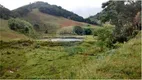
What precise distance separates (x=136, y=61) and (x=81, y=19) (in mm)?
116841

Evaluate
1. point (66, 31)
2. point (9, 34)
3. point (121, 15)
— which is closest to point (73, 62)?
point (121, 15)

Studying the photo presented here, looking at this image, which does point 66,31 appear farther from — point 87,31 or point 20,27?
point 20,27

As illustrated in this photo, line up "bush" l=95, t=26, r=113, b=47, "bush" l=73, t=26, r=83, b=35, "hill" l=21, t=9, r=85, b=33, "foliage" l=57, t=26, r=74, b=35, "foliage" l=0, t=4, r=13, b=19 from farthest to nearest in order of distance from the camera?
"hill" l=21, t=9, r=85, b=33, "foliage" l=57, t=26, r=74, b=35, "bush" l=73, t=26, r=83, b=35, "foliage" l=0, t=4, r=13, b=19, "bush" l=95, t=26, r=113, b=47

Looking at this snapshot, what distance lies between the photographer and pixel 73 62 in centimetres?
3291

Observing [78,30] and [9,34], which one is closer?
[9,34]

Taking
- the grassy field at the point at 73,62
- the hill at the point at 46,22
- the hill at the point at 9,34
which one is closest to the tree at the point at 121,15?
the grassy field at the point at 73,62

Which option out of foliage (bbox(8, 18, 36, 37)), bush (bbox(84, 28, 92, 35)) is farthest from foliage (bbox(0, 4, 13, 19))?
bush (bbox(84, 28, 92, 35))

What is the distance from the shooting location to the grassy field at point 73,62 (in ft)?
35.2

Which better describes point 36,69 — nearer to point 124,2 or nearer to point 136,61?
point 124,2

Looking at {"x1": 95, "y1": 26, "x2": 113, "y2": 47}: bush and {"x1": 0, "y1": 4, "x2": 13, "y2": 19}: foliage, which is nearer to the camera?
{"x1": 95, "y1": 26, "x2": 113, "y2": 47}: bush

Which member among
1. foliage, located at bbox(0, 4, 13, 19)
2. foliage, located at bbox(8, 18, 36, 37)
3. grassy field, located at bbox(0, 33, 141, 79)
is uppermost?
foliage, located at bbox(0, 4, 13, 19)

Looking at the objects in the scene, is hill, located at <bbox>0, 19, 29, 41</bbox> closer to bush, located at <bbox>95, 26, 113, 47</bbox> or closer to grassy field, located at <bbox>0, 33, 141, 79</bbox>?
grassy field, located at <bbox>0, 33, 141, 79</bbox>

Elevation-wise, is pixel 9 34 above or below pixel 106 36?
below

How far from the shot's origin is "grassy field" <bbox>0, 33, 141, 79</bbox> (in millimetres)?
10734
